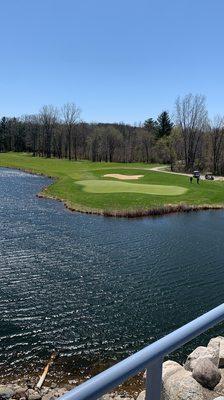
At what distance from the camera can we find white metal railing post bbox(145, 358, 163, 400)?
3.16m

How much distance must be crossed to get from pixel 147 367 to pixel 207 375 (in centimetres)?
422

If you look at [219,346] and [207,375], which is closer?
[207,375]

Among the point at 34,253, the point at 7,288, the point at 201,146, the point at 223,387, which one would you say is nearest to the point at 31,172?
the point at 201,146

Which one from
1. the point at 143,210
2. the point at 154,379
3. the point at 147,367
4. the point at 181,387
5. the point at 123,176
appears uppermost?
the point at 147,367

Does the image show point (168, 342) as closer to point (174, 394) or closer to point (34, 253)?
point (174, 394)

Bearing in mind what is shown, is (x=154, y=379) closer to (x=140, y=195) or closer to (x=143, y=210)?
(x=143, y=210)

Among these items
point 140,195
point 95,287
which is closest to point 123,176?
point 140,195

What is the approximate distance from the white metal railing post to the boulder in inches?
148

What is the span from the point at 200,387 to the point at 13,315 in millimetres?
10887

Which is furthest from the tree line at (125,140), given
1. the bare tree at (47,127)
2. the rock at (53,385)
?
the rock at (53,385)

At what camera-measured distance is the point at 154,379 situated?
3.22 metres

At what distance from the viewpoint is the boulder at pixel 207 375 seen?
6.66m

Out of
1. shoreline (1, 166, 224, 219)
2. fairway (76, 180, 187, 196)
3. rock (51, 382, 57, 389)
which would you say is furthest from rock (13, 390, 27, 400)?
fairway (76, 180, 187, 196)

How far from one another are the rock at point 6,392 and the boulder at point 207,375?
575cm
